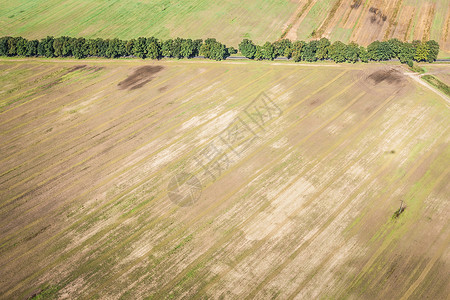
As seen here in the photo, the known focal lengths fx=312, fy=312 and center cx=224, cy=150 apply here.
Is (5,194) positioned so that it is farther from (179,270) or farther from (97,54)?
(97,54)

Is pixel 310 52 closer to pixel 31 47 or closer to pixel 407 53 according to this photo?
pixel 407 53

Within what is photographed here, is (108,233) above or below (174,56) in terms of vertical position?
below

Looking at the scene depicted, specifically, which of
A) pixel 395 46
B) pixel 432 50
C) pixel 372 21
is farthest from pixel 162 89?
pixel 432 50

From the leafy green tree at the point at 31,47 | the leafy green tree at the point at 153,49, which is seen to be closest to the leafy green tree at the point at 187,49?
the leafy green tree at the point at 153,49

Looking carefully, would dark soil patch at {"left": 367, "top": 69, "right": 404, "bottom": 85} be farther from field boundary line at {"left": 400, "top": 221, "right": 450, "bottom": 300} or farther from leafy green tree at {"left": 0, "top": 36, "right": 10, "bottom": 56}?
leafy green tree at {"left": 0, "top": 36, "right": 10, "bottom": 56}

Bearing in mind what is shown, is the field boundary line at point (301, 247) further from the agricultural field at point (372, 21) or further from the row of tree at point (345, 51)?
the agricultural field at point (372, 21)

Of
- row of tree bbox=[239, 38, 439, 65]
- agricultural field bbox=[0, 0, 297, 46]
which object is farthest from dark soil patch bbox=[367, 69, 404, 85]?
agricultural field bbox=[0, 0, 297, 46]

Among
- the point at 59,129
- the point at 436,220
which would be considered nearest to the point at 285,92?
the point at 436,220
